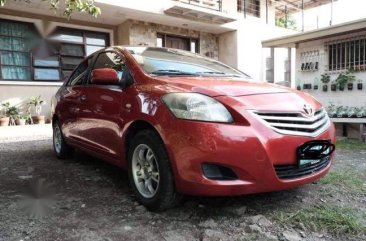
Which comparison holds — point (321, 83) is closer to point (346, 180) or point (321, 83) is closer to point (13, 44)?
point (346, 180)

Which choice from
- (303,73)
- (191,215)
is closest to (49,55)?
(303,73)

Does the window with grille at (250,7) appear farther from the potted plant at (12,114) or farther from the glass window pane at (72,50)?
the potted plant at (12,114)

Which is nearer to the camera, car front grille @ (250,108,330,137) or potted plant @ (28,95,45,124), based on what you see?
car front grille @ (250,108,330,137)

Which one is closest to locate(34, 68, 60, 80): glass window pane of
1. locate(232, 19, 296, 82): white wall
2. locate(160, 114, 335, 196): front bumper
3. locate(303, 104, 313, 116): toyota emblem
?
locate(232, 19, 296, 82): white wall

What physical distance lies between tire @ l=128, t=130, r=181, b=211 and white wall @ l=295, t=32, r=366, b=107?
19.7 feet

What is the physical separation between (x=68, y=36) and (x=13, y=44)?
1847 millimetres

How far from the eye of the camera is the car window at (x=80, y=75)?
445 cm

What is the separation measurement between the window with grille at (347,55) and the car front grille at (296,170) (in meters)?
5.34

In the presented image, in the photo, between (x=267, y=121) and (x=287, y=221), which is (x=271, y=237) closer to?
(x=287, y=221)

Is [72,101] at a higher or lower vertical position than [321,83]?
lower

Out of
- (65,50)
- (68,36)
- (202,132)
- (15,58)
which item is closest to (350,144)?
(202,132)

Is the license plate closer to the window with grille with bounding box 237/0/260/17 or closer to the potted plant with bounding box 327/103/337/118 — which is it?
the potted plant with bounding box 327/103/337/118

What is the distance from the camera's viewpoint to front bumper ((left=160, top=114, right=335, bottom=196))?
2.46 metres

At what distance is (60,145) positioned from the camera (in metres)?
5.16
